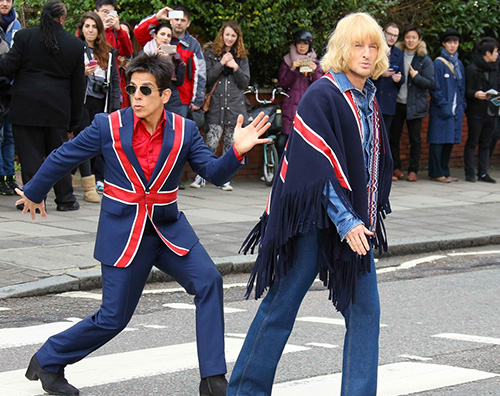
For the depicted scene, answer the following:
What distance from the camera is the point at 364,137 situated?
458 cm

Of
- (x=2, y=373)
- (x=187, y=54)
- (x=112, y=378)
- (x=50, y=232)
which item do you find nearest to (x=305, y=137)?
(x=112, y=378)

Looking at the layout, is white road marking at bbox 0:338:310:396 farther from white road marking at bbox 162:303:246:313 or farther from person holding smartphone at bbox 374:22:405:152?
person holding smartphone at bbox 374:22:405:152

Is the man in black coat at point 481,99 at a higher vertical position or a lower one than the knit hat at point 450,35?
lower

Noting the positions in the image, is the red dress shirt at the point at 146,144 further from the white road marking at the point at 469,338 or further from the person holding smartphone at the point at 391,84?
the person holding smartphone at the point at 391,84

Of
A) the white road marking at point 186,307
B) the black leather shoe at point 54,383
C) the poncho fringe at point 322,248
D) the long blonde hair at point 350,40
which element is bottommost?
the white road marking at point 186,307

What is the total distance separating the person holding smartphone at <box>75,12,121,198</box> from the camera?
1178cm

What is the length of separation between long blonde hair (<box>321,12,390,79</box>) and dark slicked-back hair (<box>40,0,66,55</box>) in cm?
672

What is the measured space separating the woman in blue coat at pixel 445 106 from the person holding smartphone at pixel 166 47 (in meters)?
4.97

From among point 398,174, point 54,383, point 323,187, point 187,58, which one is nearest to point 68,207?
point 187,58

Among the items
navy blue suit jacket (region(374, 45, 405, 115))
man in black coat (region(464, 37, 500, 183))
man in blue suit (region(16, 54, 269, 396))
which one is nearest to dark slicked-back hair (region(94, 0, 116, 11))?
navy blue suit jacket (region(374, 45, 405, 115))

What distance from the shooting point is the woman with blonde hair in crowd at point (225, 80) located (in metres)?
13.6

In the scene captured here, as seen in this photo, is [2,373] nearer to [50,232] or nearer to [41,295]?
[41,295]

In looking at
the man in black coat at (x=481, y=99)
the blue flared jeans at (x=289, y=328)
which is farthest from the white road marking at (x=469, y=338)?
the man in black coat at (x=481, y=99)

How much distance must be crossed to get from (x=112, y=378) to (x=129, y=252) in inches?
32.1
